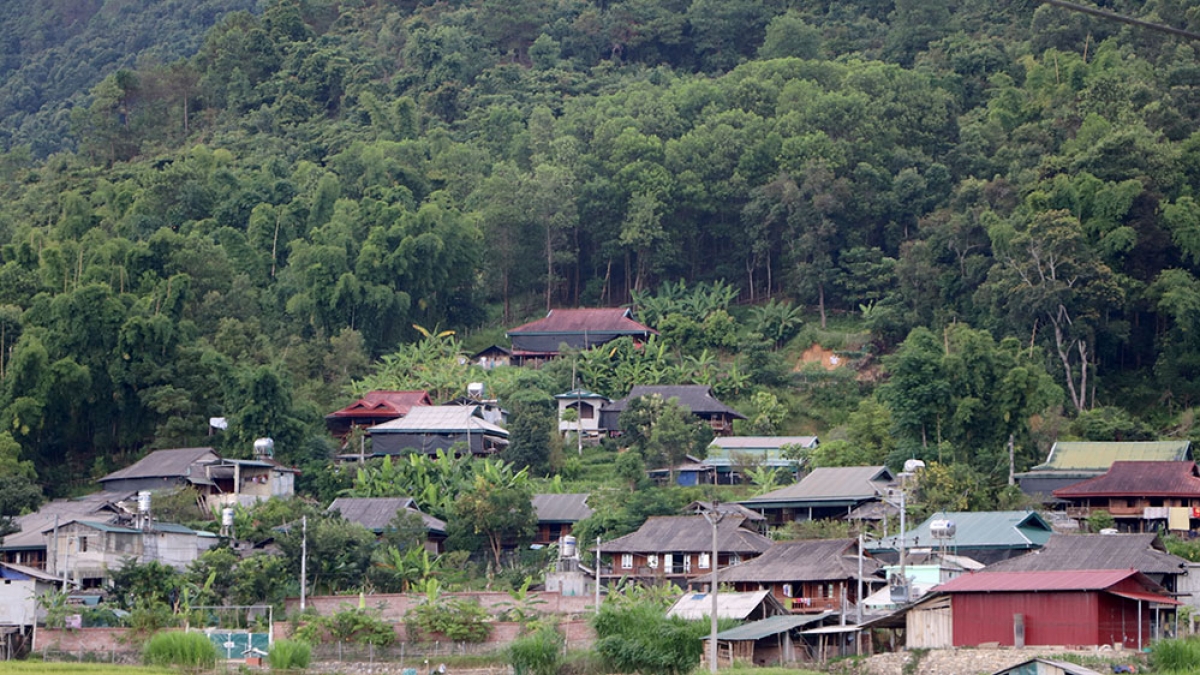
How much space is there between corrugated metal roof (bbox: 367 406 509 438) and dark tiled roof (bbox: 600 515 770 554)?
9.17 metres

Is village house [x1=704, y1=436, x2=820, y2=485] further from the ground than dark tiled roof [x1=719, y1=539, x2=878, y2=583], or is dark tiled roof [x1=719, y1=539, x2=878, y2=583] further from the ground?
village house [x1=704, y1=436, x2=820, y2=485]

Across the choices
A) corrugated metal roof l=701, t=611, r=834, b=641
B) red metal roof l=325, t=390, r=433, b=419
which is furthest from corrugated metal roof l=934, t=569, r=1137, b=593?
red metal roof l=325, t=390, r=433, b=419

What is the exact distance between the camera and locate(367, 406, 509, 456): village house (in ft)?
158

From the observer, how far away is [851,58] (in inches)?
2749

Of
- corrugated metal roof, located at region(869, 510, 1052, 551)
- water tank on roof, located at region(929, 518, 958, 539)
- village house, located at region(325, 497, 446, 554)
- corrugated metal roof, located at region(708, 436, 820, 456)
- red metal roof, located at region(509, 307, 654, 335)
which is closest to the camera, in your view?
water tank on roof, located at region(929, 518, 958, 539)

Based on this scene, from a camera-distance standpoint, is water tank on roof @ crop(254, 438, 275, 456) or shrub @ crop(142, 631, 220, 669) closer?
shrub @ crop(142, 631, 220, 669)

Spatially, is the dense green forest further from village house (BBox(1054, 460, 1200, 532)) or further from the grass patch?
the grass patch

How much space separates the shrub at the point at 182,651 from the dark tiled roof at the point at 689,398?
64.0 feet

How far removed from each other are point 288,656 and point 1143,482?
67.2 feet

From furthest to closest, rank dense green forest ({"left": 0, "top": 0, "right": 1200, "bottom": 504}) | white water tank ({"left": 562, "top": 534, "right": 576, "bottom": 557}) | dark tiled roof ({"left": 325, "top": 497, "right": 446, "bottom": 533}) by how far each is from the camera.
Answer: dense green forest ({"left": 0, "top": 0, "right": 1200, "bottom": 504}) → dark tiled roof ({"left": 325, "top": 497, "right": 446, "bottom": 533}) → white water tank ({"left": 562, "top": 534, "right": 576, "bottom": 557})

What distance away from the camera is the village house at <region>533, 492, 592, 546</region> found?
4284 cm

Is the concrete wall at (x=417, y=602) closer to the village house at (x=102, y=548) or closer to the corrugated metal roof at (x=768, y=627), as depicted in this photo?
the corrugated metal roof at (x=768, y=627)

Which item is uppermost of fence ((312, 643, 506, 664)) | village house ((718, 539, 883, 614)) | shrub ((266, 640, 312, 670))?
village house ((718, 539, 883, 614))

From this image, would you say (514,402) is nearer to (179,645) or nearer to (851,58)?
(179,645)
